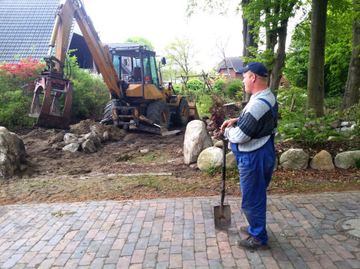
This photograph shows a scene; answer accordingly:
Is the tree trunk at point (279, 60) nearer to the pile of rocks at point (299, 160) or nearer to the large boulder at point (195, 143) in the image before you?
the large boulder at point (195, 143)

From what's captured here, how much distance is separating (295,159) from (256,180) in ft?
11.1

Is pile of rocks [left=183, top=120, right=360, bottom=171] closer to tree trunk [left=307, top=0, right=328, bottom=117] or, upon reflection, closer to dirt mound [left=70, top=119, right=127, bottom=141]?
tree trunk [left=307, top=0, right=328, bottom=117]

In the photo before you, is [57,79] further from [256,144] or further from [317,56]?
[256,144]

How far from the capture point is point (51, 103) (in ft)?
29.8

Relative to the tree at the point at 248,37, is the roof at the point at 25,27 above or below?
above

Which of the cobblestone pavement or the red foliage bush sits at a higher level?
the red foliage bush

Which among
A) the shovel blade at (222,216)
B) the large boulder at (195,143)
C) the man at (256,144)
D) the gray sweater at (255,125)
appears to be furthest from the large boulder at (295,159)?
the gray sweater at (255,125)

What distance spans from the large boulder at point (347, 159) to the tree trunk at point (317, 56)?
1953 mm

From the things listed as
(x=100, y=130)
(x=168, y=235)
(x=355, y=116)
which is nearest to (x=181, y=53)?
(x=100, y=130)

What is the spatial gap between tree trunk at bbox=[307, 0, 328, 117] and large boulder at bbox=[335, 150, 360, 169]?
1.95 metres

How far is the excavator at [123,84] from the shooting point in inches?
374

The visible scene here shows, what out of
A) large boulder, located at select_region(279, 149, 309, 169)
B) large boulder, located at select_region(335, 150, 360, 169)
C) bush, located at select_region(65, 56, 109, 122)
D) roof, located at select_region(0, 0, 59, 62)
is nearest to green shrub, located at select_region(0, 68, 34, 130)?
bush, located at select_region(65, 56, 109, 122)

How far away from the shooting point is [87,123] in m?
13.3

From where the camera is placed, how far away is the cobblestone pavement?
3.95m
